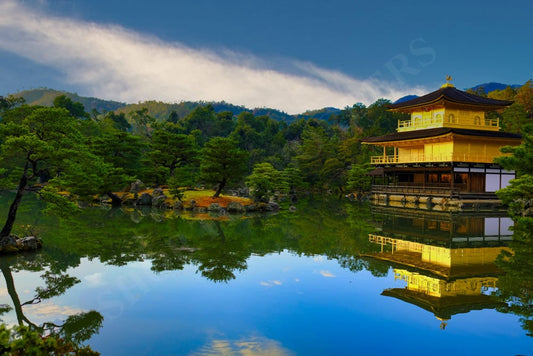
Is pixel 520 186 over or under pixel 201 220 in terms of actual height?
over

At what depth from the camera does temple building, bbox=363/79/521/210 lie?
27734 millimetres

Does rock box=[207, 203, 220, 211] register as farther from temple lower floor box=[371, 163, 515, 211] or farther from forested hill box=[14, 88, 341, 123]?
forested hill box=[14, 88, 341, 123]

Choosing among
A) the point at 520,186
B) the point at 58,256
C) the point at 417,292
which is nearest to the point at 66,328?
the point at 58,256

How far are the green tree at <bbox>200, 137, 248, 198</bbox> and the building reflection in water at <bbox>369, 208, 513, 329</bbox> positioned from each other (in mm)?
10544

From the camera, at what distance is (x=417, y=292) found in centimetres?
809

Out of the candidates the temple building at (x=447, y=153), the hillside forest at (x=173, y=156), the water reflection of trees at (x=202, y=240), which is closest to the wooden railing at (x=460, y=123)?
the temple building at (x=447, y=153)

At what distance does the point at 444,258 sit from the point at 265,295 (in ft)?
20.7

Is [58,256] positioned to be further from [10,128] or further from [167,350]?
[167,350]

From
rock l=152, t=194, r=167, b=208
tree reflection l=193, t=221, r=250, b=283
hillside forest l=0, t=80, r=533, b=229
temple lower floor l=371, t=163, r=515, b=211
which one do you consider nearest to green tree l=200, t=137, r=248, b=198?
hillside forest l=0, t=80, r=533, b=229

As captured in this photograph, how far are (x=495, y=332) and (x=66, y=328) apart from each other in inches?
274

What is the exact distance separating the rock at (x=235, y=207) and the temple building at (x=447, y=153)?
1323cm

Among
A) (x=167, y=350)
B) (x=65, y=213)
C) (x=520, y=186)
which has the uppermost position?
(x=520, y=186)

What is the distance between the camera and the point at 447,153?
2998 centimetres

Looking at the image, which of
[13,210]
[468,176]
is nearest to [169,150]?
[13,210]
